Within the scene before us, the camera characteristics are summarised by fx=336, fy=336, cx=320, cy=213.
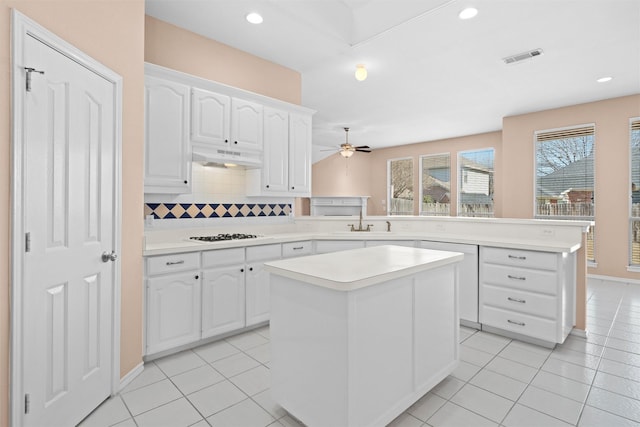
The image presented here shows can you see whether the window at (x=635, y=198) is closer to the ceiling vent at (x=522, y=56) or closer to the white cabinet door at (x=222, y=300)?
the ceiling vent at (x=522, y=56)

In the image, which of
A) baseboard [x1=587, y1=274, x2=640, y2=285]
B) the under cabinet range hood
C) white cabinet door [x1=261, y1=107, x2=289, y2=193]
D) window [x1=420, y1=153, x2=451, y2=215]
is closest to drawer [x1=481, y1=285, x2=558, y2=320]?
white cabinet door [x1=261, y1=107, x2=289, y2=193]

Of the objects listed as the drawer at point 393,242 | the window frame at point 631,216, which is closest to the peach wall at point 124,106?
the drawer at point 393,242

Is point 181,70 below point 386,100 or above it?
below

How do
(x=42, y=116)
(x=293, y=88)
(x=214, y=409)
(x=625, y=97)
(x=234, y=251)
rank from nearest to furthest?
(x=42, y=116)
(x=214, y=409)
(x=234, y=251)
(x=293, y=88)
(x=625, y=97)

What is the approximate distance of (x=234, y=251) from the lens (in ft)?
9.85

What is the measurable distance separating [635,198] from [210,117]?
6177 mm

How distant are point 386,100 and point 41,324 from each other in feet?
16.7

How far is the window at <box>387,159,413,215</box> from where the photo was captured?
9273 mm

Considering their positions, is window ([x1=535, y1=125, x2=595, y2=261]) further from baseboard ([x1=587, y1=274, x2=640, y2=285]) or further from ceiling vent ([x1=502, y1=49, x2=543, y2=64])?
ceiling vent ([x1=502, y1=49, x2=543, y2=64])

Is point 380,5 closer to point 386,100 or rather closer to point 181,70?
point 181,70

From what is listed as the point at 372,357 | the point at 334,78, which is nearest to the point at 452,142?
the point at 334,78

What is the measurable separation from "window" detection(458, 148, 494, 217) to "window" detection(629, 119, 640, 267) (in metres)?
2.75

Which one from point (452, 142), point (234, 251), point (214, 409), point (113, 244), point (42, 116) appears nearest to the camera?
point (42, 116)

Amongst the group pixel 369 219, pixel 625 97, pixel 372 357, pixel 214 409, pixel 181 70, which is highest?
pixel 625 97
